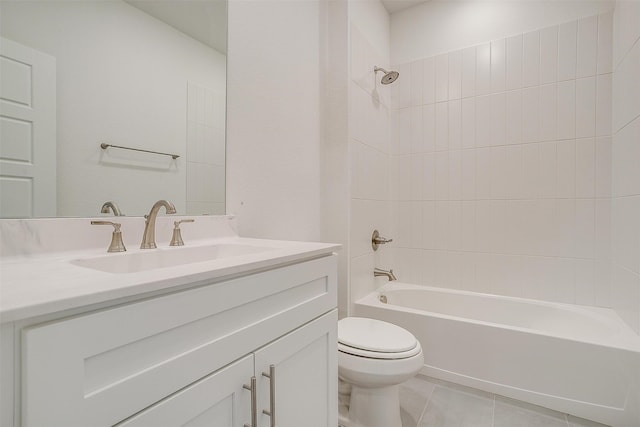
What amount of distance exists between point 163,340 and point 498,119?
2330 mm

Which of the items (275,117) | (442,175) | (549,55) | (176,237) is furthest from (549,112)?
(176,237)

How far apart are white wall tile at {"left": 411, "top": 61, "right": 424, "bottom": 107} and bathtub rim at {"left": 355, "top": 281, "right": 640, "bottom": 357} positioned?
1.41 meters

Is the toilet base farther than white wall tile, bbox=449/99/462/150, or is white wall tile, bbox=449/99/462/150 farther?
white wall tile, bbox=449/99/462/150

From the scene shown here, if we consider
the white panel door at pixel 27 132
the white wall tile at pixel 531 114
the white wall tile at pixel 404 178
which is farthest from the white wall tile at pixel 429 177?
the white panel door at pixel 27 132

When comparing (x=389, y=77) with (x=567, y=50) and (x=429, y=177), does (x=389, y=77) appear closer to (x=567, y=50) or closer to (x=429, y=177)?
(x=429, y=177)

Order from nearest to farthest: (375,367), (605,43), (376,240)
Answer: (375,367)
(605,43)
(376,240)

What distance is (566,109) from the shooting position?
192 cm

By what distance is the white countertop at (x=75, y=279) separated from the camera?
0.40 m

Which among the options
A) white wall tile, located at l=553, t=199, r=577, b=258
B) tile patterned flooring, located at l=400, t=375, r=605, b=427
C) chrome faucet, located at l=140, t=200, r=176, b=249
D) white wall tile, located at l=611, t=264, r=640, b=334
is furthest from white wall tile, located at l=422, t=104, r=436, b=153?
chrome faucet, located at l=140, t=200, r=176, b=249

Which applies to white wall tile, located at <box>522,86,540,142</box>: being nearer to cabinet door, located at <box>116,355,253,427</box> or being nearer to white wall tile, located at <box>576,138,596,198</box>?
white wall tile, located at <box>576,138,596,198</box>

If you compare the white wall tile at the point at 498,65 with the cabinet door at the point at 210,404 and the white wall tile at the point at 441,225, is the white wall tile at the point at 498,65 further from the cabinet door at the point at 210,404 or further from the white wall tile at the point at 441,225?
the cabinet door at the point at 210,404

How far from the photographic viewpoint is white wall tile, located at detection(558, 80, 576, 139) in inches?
74.8

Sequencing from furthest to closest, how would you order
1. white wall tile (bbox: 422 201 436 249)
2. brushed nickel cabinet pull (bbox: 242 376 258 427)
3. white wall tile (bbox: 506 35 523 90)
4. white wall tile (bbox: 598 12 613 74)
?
white wall tile (bbox: 422 201 436 249) → white wall tile (bbox: 506 35 523 90) → white wall tile (bbox: 598 12 613 74) → brushed nickel cabinet pull (bbox: 242 376 258 427)

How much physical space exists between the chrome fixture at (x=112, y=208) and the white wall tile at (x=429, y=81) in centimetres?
217
